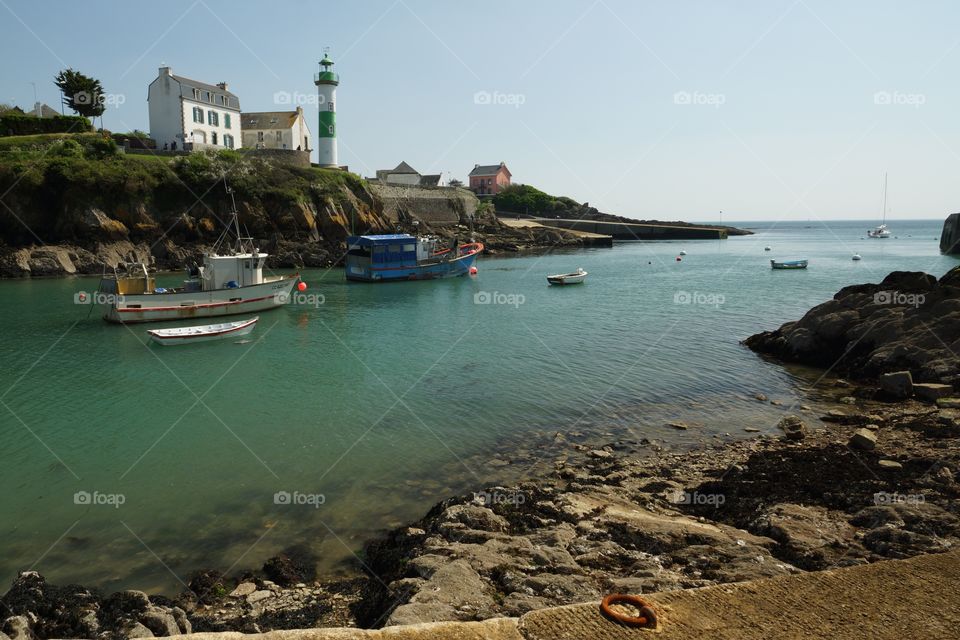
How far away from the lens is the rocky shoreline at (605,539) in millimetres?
6430

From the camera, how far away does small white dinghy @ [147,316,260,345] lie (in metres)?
23.1

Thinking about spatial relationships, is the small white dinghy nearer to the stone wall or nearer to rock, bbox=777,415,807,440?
rock, bbox=777,415,807,440

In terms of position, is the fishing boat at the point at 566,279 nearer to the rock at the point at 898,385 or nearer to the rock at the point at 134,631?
the rock at the point at 898,385

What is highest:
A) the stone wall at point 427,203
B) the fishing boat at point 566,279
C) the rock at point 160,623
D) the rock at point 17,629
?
the stone wall at point 427,203

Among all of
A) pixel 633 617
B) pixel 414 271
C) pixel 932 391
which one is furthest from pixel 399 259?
pixel 633 617

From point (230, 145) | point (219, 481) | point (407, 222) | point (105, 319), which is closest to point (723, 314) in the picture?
point (219, 481)

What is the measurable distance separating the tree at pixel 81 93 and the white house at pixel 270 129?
14.0 metres

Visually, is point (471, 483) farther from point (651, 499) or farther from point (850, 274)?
point (850, 274)

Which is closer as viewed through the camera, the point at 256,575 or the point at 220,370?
the point at 256,575

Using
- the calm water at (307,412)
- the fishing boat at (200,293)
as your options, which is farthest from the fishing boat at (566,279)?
the fishing boat at (200,293)

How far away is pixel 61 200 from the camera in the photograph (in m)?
46.2

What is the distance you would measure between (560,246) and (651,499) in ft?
244

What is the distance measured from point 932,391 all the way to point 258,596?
15657mm

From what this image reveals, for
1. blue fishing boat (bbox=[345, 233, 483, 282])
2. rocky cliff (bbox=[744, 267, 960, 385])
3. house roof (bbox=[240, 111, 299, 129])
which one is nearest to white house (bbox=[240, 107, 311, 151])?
house roof (bbox=[240, 111, 299, 129])
